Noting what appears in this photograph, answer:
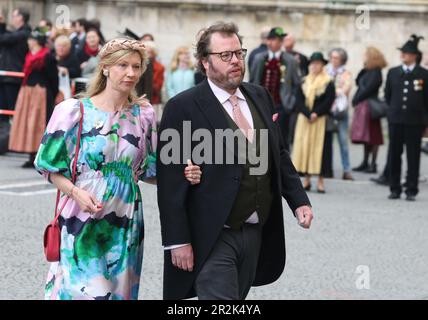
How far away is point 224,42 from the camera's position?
5711 mm

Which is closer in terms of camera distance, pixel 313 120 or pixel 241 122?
pixel 241 122

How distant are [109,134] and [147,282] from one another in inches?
117

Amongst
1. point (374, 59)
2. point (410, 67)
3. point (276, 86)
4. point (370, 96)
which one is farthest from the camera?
point (370, 96)

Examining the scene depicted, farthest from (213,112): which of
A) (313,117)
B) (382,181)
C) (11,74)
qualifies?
(11,74)

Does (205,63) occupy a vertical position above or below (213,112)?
above

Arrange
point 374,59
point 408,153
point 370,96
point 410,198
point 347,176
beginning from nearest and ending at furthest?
point 410,198 → point 408,153 → point 347,176 → point 374,59 → point 370,96

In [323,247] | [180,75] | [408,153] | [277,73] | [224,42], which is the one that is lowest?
[323,247]

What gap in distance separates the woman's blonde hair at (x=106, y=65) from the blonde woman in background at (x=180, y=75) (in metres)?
11.9

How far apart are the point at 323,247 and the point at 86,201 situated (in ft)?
16.7

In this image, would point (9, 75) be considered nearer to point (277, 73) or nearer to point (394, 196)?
point (277, 73)

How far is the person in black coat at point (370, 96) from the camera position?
56.5ft

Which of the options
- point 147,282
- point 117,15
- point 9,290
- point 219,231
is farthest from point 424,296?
point 117,15

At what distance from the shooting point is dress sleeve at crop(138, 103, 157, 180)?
19.4ft

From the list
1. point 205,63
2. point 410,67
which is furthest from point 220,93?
point 410,67
